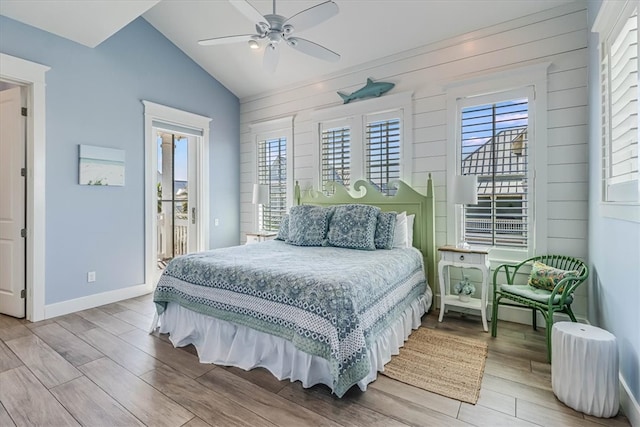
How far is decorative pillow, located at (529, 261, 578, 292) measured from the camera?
270 cm

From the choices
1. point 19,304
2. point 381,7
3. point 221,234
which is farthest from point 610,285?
point 19,304

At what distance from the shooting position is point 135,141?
4.27 metres

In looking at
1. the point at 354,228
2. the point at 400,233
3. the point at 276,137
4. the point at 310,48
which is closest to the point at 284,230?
the point at 354,228

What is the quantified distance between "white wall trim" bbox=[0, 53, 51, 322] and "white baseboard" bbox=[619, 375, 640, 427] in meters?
4.95

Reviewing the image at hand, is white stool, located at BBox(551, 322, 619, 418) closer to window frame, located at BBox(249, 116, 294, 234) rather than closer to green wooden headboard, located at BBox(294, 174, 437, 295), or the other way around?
green wooden headboard, located at BBox(294, 174, 437, 295)

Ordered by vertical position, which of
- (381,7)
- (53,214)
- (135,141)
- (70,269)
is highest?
(381,7)

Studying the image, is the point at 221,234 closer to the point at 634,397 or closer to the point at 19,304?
the point at 19,304

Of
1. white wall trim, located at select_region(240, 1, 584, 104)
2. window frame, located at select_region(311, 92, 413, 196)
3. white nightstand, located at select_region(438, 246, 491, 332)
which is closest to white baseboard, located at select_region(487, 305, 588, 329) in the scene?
white nightstand, located at select_region(438, 246, 491, 332)

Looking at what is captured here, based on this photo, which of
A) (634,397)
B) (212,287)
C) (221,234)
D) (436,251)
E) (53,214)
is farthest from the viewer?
(221,234)

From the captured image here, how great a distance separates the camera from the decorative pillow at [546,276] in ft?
8.86

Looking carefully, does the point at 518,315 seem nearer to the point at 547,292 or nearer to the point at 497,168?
the point at 547,292

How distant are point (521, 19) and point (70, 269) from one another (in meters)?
5.56

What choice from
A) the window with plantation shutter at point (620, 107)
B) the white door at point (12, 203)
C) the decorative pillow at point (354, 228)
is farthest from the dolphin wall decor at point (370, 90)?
the white door at point (12, 203)

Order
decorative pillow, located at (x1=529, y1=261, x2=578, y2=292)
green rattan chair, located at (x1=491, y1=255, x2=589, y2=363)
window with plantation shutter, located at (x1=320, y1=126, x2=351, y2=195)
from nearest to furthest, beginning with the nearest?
green rattan chair, located at (x1=491, y1=255, x2=589, y2=363), decorative pillow, located at (x1=529, y1=261, x2=578, y2=292), window with plantation shutter, located at (x1=320, y1=126, x2=351, y2=195)
